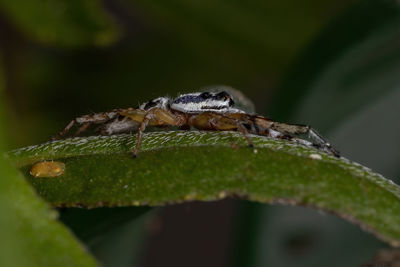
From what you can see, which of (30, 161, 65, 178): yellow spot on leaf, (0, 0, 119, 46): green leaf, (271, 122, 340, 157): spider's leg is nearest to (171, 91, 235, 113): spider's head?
(271, 122, 340, 157): spider's leg

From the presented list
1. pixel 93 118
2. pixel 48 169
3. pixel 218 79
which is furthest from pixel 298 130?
pixel 218 79

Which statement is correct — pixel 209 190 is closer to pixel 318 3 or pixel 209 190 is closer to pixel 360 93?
pixel 360 93

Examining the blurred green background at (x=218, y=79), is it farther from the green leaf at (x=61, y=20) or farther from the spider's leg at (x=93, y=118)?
the spider's leg at (x=93, y=118)

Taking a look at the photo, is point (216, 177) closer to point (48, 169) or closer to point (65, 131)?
point (48, 169)

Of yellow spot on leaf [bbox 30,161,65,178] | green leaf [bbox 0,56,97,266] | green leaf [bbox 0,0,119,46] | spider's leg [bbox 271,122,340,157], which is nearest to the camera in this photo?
green leaf [bbox 0,56,97,266]

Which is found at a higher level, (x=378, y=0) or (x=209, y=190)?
(x=378, y=0)

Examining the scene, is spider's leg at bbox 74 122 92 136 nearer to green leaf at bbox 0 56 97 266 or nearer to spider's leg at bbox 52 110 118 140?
spider's leg at bbox 52 110 118 140

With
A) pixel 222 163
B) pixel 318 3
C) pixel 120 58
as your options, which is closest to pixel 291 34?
pixel 318 3

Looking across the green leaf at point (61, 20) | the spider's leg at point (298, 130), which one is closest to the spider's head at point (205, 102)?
the spider's leg at point (298, 130)
